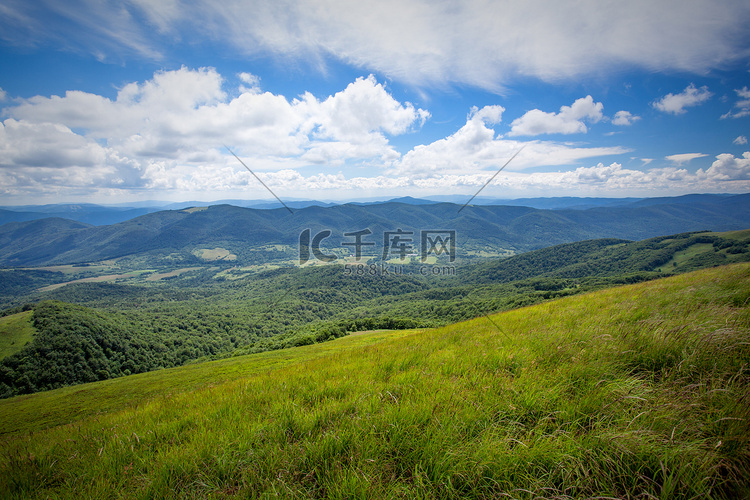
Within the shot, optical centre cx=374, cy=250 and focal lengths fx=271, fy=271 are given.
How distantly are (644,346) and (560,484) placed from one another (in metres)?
3.00

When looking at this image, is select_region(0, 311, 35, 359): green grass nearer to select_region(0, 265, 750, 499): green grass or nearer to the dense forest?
the dense forest

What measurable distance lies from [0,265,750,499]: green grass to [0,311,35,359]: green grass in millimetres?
113062

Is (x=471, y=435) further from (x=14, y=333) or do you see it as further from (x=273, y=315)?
(x=273, y=315)

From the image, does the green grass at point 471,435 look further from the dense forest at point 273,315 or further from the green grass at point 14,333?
the green grass at point 14,333

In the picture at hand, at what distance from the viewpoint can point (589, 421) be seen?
270cm

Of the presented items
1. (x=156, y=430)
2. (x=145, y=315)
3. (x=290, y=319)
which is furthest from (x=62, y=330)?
(x=156, y=430)

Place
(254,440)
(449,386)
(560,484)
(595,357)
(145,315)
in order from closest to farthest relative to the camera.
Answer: (560,484)
(254,440)
(449,386)
(595,357)
(145,315)

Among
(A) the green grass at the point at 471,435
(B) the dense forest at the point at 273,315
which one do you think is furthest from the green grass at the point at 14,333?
(A) the green grass at the point at 471,435

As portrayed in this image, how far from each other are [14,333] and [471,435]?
12540cm

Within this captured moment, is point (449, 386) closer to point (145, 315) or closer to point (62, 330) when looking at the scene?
point (62, 330)

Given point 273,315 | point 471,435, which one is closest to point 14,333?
point 273,315

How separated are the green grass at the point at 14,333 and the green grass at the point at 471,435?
371 feet

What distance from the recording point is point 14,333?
74812mm

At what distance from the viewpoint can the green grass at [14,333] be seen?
231 feet
